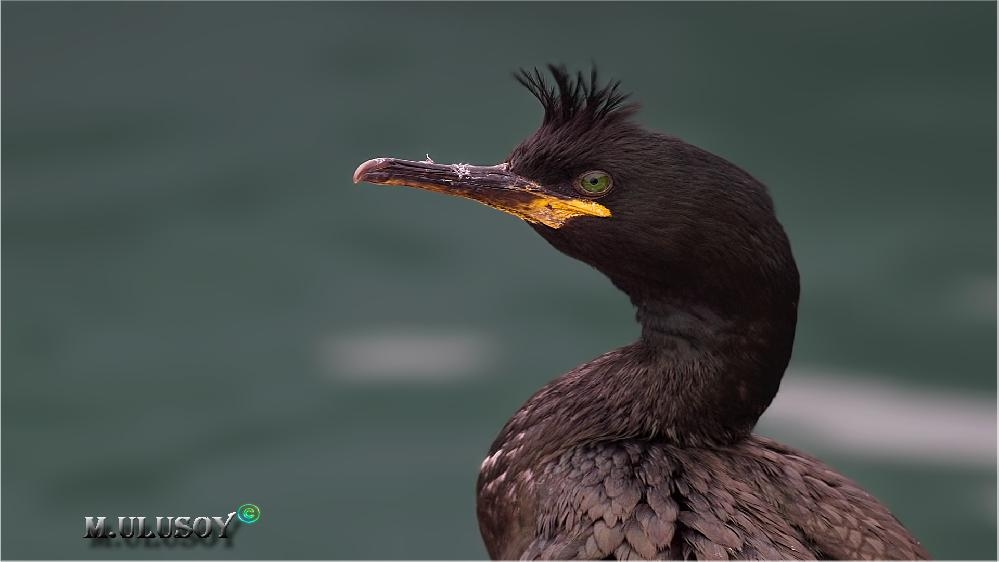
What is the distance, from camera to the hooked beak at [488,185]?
11.0ft

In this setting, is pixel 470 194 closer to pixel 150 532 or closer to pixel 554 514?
pixel 554 514

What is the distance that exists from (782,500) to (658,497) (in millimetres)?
360

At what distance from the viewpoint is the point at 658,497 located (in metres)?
3.15

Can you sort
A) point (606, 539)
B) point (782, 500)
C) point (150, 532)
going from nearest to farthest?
point (606, 539) → point (782, 500) → point (150, 532)

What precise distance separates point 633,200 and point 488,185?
406 mm

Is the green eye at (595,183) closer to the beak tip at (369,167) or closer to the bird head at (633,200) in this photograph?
the bird head at (633,200)

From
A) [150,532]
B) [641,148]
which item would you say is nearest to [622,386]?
[641,148]

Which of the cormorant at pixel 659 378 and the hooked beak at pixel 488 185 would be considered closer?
the cormorant at pixel 659 378

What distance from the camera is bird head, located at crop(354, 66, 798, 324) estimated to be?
10.4 ft
